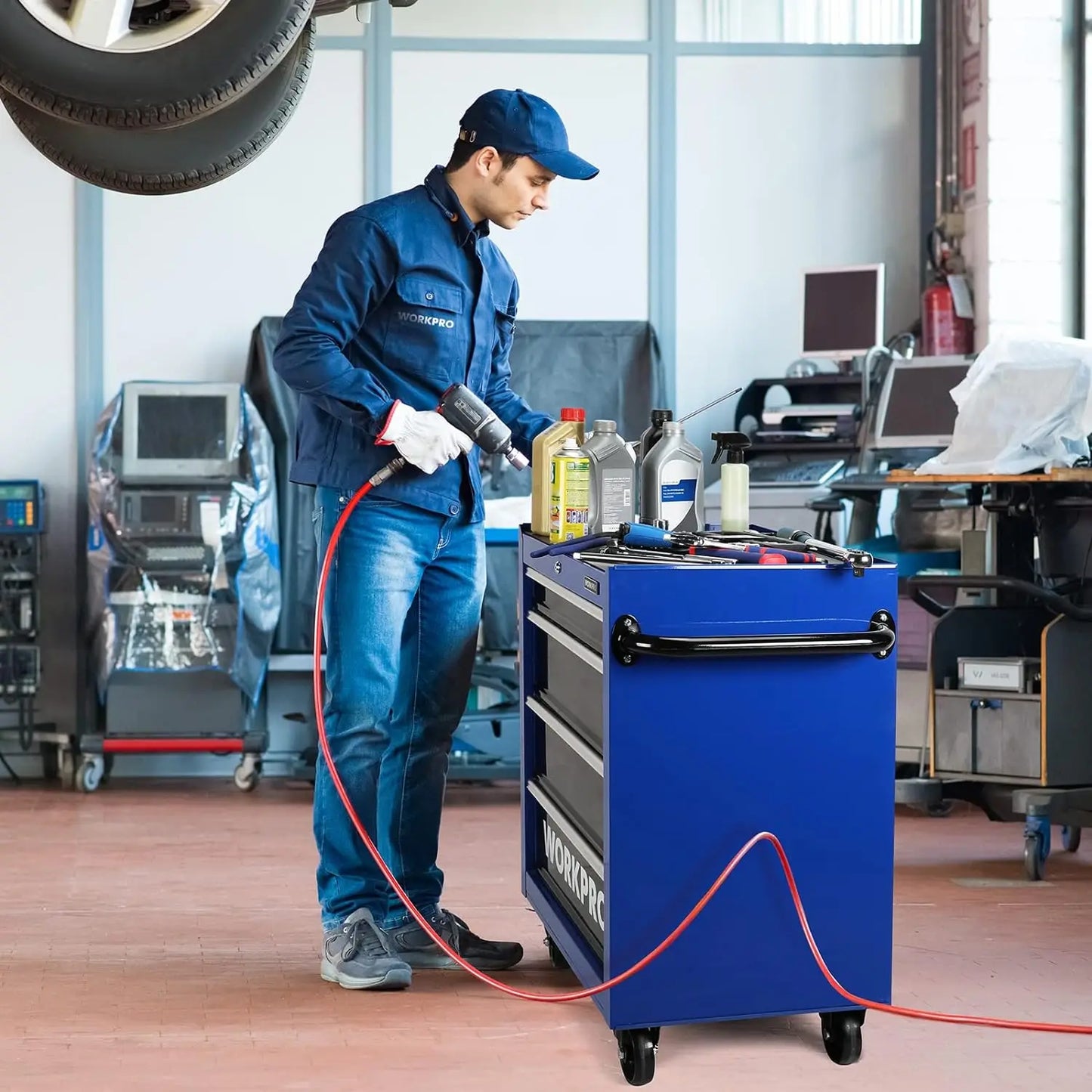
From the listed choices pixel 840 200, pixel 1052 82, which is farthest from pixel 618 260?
pixel 1052 82

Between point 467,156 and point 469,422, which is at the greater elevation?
point 467,156

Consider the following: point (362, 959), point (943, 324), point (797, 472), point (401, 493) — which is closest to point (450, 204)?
point (401, 493)

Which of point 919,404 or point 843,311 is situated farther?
point 843,311

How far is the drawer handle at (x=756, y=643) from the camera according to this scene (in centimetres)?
208

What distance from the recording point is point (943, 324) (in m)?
5.10

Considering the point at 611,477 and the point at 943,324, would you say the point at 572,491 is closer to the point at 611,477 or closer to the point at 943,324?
the point at 611,477

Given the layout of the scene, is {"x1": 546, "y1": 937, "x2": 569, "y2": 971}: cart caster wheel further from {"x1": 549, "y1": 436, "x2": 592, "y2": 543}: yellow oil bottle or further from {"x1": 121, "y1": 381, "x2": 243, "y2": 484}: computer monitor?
{"x1": 121, "y1": 381, "x2": 243, "y2": 484}: computer monitor

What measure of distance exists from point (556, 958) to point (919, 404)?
2534 millimetres

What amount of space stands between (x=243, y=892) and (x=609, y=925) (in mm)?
1534

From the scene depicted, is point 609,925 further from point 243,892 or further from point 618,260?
point 618,260

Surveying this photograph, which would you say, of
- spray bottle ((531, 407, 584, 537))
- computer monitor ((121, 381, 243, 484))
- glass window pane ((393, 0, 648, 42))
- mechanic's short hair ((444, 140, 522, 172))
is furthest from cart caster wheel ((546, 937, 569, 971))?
glass window pane ((393, 0, 648, 42))

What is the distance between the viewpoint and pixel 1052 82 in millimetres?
4973

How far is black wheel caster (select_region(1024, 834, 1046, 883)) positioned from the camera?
3531 millimetres

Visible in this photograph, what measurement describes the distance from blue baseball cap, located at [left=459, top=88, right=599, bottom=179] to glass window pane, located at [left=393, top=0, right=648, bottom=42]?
2.91 m
